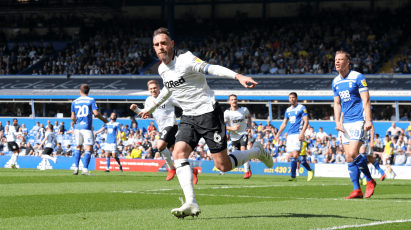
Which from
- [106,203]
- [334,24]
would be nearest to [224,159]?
[106,203]

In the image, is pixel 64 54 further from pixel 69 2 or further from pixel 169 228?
pixel 169 228

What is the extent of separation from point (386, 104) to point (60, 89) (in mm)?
19657

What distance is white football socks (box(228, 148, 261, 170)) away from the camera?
689 cm

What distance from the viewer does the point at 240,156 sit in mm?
7070

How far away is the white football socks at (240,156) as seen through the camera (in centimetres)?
689

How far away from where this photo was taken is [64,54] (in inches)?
1633

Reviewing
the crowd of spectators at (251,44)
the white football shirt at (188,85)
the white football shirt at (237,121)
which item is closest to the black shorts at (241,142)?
the white football shirt at (237,121)

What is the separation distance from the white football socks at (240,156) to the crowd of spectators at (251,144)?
40.4 feet

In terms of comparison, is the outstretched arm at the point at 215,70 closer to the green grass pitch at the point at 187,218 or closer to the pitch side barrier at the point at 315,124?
the green grass pitch at the point at 187,218

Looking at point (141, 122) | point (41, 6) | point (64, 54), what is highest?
point (41, 6)

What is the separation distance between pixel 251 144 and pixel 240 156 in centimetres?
1675

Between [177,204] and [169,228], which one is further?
[177,204]

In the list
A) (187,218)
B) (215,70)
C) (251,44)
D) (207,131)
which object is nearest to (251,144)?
(251,44)

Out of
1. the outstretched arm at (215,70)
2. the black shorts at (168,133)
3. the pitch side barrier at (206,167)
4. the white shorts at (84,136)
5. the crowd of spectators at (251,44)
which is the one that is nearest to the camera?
the outstretched arm at (215,70)
